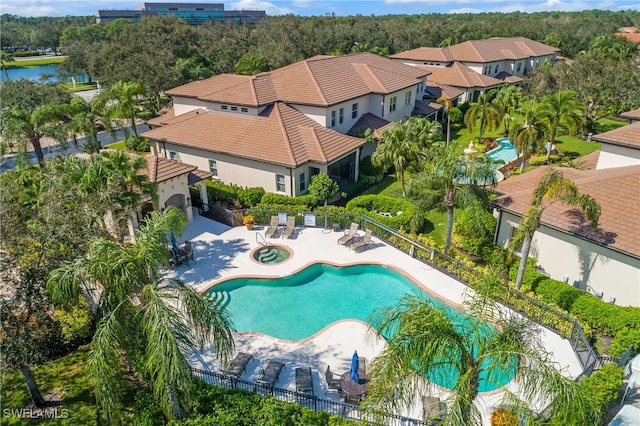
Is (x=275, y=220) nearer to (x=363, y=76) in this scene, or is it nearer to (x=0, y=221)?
(x=0, y=221)

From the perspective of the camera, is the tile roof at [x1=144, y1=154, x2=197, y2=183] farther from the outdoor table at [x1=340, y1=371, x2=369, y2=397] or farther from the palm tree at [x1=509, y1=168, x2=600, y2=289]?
the palm tree at [x1=509, y1=168, x2=600, y2=289]

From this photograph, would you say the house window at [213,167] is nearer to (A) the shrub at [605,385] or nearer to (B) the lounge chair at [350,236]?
(B) the lounge chair at [350,236]

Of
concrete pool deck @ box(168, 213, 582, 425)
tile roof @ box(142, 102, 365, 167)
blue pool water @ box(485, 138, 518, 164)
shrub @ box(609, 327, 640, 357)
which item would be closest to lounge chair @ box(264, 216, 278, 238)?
concrete pool deck @ box(168, 213, 582, 425)

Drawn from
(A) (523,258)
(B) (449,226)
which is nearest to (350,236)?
(B) (449,226)

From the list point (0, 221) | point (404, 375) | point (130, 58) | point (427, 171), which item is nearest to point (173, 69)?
point (130, 58)

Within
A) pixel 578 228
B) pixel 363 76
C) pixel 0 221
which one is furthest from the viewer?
pixel 363 76
